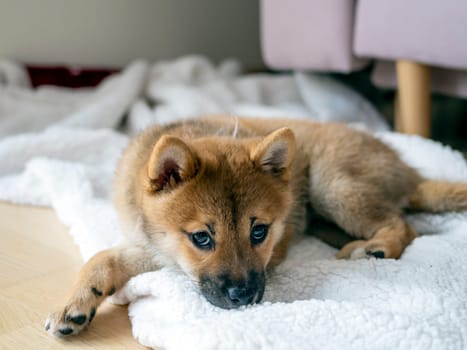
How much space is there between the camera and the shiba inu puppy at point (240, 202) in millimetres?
1244

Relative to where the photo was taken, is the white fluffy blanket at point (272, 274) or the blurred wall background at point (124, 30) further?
the blurred wall background at point (124, 30)

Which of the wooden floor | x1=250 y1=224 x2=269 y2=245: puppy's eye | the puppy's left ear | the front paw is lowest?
the wooden floor

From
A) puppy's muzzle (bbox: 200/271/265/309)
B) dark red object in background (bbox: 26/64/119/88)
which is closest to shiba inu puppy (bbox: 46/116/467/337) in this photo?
puppy's muzzle (bbox: 200/271/265/309)

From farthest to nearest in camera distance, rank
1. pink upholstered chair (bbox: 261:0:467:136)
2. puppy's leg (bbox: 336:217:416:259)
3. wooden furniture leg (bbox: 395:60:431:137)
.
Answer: wooden furniture leg (bbox: 395:60:431:137), pink upholstered chair (bbox: 261:0:467:136), puppy's leg (bbox: 336:217:416:259)

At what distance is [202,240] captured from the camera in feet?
4.18

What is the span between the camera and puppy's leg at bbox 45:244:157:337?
1.22 metres

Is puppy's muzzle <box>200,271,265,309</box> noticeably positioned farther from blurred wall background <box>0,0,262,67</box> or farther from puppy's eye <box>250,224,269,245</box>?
blurred wall background <box>0,0,262,67</box>

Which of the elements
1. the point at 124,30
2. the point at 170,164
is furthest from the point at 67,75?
the point at 170,164

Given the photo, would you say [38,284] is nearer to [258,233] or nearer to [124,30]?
[258,233]

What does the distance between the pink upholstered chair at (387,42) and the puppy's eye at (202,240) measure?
3.95ft

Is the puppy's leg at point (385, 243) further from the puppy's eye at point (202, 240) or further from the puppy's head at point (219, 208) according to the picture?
the puppy's eye at point (202, 240)

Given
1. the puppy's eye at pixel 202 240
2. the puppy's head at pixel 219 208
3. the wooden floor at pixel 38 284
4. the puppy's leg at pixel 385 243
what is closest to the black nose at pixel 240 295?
the puppy's head at pixel 219 208

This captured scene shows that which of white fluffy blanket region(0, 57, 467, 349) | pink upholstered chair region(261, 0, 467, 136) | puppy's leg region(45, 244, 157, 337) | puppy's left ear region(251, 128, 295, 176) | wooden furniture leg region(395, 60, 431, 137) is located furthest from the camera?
wooden furniture leg region(395, 60, 431, 137)

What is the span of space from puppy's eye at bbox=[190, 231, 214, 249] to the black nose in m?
0.11
